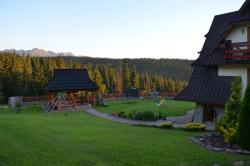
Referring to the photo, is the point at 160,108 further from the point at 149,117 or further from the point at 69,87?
the point at 69,87

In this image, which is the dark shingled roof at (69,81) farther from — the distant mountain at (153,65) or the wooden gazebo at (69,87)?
the distant mountain at (153,65)

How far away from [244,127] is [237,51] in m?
6.54

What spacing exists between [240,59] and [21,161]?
12.3m

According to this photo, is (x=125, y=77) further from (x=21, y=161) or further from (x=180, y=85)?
(x=21, y=161)

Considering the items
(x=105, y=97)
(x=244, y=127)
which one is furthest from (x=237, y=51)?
(x=105, y=97)

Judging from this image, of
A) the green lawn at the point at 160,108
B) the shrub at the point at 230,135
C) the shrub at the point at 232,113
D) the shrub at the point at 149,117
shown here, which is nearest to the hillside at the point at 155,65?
the green lawn at the point at 160,108

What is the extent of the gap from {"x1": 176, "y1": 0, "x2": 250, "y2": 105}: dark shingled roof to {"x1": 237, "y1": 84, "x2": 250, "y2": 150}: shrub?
5713 millimetres

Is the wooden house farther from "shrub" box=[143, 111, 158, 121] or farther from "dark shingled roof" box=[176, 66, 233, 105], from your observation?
"shrub" box=[143, 111, 158, 121]

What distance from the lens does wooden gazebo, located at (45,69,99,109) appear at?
129 feet

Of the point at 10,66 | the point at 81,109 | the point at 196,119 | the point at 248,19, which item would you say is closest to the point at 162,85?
the point at 10,66

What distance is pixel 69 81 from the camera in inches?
1612

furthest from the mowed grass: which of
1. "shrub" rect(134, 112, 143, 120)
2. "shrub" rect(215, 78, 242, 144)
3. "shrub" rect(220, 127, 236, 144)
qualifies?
"shrub" rect(134, 112, 143, 120)

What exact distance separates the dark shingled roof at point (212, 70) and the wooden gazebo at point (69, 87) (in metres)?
18.8

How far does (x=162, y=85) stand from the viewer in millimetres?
83125
